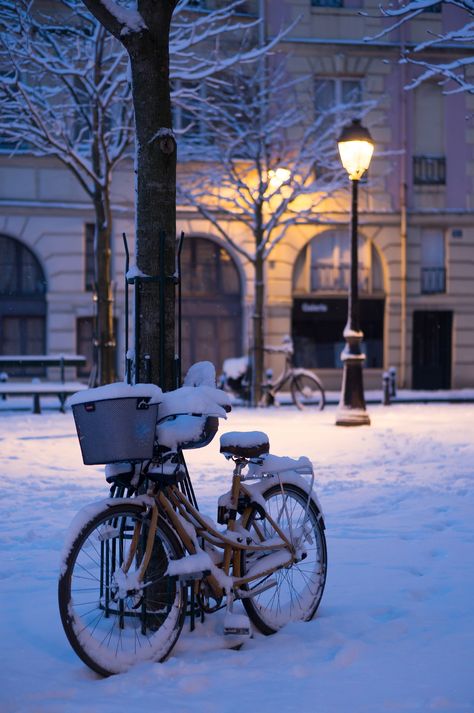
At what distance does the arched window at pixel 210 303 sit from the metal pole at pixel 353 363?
10.5 metres

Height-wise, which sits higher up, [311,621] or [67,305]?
[67,305]

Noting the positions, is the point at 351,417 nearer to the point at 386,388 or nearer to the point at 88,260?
the point at 386,388

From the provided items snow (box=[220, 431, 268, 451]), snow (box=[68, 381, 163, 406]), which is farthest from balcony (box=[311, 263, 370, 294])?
snow (box=[68, 381, 163, 406])

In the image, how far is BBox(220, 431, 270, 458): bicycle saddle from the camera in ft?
13.8

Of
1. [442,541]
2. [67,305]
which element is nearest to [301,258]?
[67,305]

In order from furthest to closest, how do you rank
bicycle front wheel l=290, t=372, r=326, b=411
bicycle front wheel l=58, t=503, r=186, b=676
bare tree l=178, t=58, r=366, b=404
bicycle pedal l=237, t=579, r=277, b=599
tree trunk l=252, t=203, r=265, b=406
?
bare tree l=178, t=58, r=366, b=404 → tree trunk l=252, t=203, r=265, b=406 → bicycle front wheel l=290, t=372, r=326, b=411 → bicycle pedal l=237, t=579, r=277, b=599 → bicycle front wheel l=58, t=503, r=186, b=676

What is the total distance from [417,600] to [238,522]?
1.21 metres

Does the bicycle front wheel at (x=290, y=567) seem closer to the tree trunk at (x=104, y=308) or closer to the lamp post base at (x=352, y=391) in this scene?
the tree trunk at (x=104, y=308)

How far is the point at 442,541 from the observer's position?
611cm

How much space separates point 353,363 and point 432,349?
12.2 m

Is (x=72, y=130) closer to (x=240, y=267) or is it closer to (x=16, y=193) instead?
(x=16, y=193)

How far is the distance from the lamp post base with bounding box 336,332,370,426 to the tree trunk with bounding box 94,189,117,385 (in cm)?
370

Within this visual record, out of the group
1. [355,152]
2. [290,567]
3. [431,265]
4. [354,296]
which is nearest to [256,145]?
[431,265]

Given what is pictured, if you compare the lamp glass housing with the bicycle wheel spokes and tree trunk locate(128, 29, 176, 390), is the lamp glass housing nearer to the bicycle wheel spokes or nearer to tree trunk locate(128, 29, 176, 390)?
the bicycle wheel spokes
